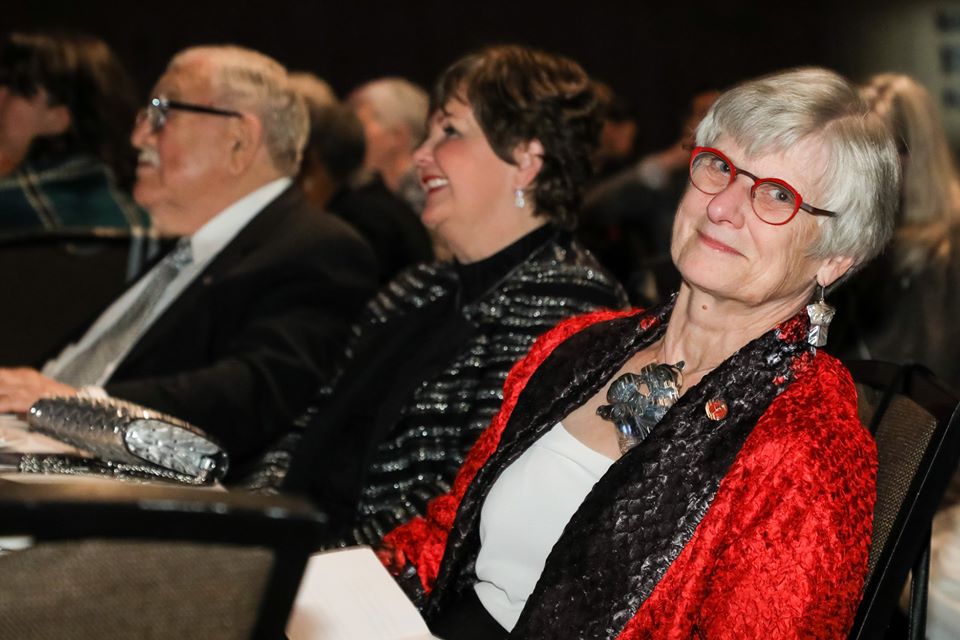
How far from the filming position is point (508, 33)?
7.62 m

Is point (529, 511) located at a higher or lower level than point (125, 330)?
higher

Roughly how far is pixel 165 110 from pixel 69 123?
52.0 inches

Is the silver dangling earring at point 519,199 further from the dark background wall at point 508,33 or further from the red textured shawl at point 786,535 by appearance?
the dark background wall at point 508,33

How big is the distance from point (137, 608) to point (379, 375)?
1847mm

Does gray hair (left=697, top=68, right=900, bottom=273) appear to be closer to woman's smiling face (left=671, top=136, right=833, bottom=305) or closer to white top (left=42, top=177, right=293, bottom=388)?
woman's smiling face (left=671, top=136, right=833, bottom=305)

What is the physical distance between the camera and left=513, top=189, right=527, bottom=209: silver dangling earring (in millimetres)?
2611

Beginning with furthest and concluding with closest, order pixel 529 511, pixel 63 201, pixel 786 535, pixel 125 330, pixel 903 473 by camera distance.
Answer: pixel 63 201, pixel 125 330, pixel 529 511, pixel 903 473, pixel 786 535

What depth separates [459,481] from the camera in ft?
6.64

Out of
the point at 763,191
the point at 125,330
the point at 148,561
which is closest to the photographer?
the point at 148,561

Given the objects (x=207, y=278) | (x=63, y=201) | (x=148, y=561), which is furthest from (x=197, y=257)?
(x=148, y=561)

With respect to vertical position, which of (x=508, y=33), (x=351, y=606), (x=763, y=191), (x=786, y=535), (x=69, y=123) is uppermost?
(x=763, y=191)

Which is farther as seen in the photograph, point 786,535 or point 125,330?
point 125,330

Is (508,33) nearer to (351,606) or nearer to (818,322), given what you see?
(818,322)

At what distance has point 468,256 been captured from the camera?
2594 millimetres
